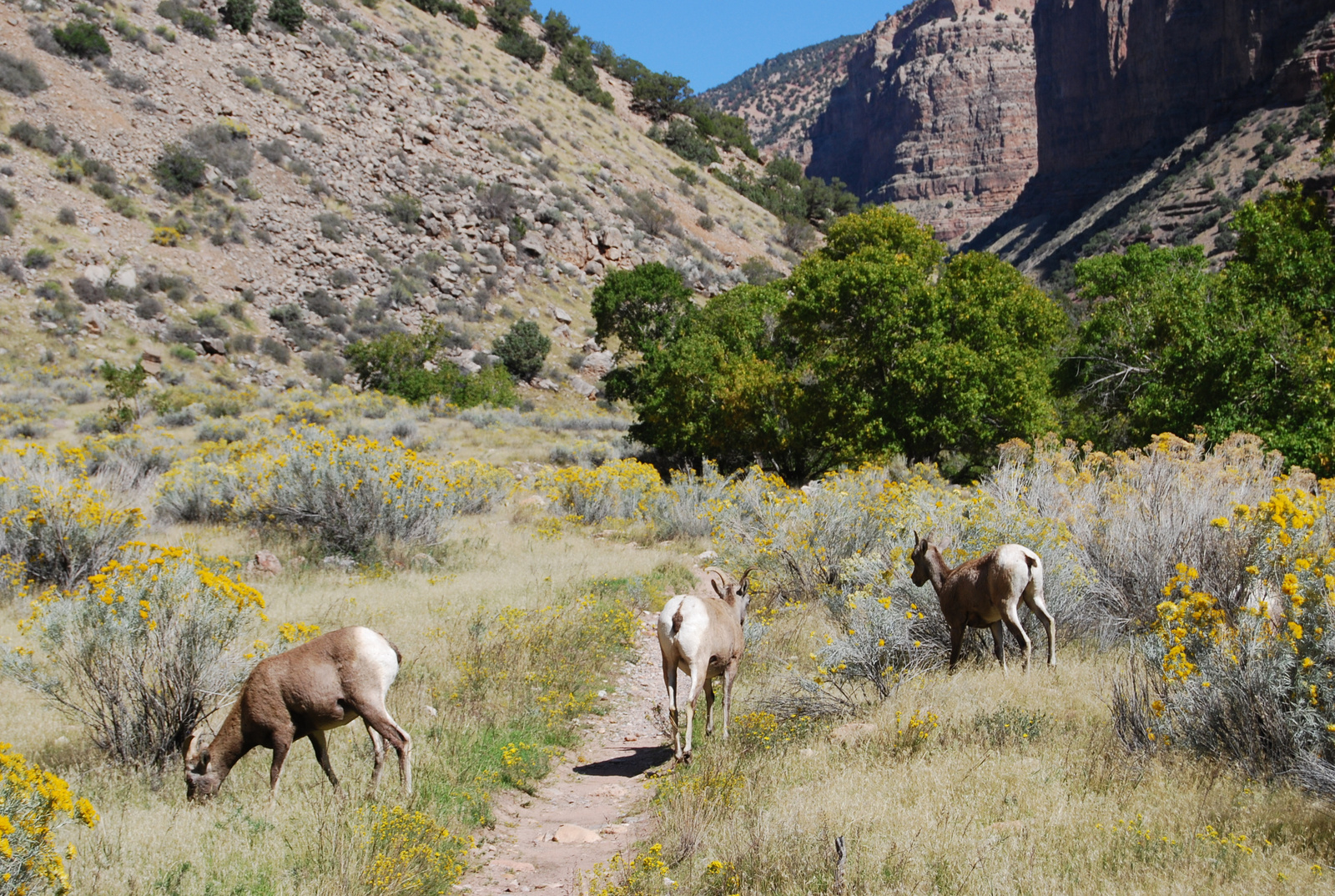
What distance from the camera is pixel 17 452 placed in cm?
1180

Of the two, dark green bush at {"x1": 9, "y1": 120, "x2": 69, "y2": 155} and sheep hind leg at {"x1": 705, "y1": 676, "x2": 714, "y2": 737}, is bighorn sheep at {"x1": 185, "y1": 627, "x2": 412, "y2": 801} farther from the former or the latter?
dark green bush at {"x1": 9, "y1": 120, "x2": 69, "y2": 155}

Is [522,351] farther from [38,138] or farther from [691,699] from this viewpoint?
[691,699]

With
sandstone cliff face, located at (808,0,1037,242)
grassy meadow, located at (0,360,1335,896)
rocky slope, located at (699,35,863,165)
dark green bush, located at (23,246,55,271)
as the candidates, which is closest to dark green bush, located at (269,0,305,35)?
dark green bush, located at (23,246,55,271)

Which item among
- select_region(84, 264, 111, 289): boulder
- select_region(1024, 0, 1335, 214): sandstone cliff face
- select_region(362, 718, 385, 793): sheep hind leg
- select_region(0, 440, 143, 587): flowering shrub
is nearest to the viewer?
select_region(362, 718, 385, 793): sheep hind leg

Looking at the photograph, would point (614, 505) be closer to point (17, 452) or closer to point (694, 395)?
point (694, 395)

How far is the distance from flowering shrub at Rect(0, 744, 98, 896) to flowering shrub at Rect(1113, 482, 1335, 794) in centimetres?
543

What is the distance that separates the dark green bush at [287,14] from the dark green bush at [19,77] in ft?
43.5

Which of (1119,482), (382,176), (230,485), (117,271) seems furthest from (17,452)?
(382,176)

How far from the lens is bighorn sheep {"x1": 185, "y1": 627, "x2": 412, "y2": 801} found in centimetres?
523

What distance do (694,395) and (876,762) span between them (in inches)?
694

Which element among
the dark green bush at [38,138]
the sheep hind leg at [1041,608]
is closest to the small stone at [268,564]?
the sheep hind leg at [1041,608]

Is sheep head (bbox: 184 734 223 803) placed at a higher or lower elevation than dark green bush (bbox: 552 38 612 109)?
lower

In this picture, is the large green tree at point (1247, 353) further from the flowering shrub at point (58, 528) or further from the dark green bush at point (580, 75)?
the dark green bush at point (580, 75)

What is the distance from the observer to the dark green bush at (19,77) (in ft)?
113
